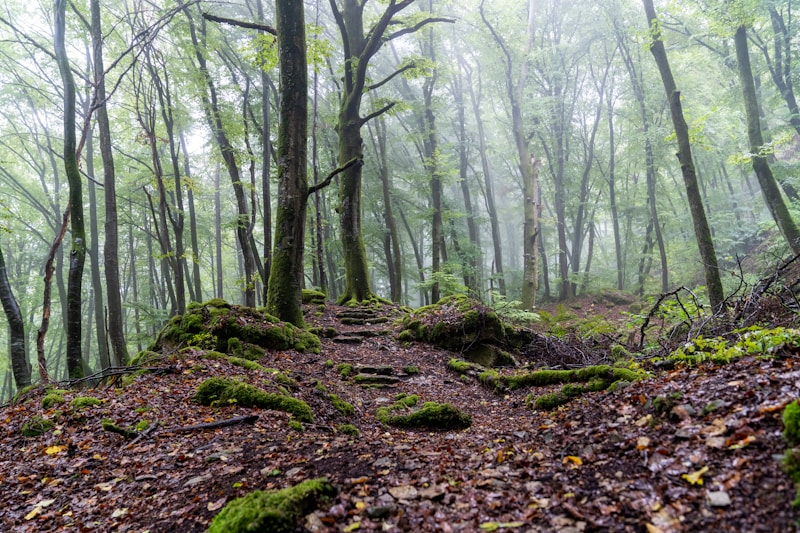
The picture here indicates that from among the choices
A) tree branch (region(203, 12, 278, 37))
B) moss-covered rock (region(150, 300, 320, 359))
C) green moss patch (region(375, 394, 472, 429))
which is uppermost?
tree branch (region(203, 12, 278, 37))

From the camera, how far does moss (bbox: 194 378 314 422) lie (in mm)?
4605

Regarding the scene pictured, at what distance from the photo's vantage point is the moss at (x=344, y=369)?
656 centimetres

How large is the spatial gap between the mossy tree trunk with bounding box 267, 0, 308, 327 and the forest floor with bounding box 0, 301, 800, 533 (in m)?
3.03

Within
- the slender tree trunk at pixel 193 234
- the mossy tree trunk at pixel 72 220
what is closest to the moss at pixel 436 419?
the mossy tree trunk at pixel 72 220

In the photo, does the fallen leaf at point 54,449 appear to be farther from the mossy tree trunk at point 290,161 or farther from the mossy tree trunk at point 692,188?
the mossy tree trunk at point 692,188

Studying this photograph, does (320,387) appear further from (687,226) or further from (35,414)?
(687,226)

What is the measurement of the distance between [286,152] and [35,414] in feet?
18.4

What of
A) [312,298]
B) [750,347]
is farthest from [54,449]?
[312,298]

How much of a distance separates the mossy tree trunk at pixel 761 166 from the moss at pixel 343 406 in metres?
10.1

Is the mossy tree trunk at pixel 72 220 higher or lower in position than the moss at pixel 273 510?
higher

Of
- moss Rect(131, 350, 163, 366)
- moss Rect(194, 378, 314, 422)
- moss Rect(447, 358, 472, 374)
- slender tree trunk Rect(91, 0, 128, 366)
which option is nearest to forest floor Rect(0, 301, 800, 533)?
moss Rect(194, 378, 314, 422)

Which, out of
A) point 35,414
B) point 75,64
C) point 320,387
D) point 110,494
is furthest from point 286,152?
point 75,64

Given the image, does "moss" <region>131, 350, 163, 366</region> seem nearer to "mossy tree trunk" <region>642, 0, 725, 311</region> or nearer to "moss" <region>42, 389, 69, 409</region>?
"moss" <region>42, 389, 69, 409</region>

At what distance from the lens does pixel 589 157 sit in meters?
20.4
